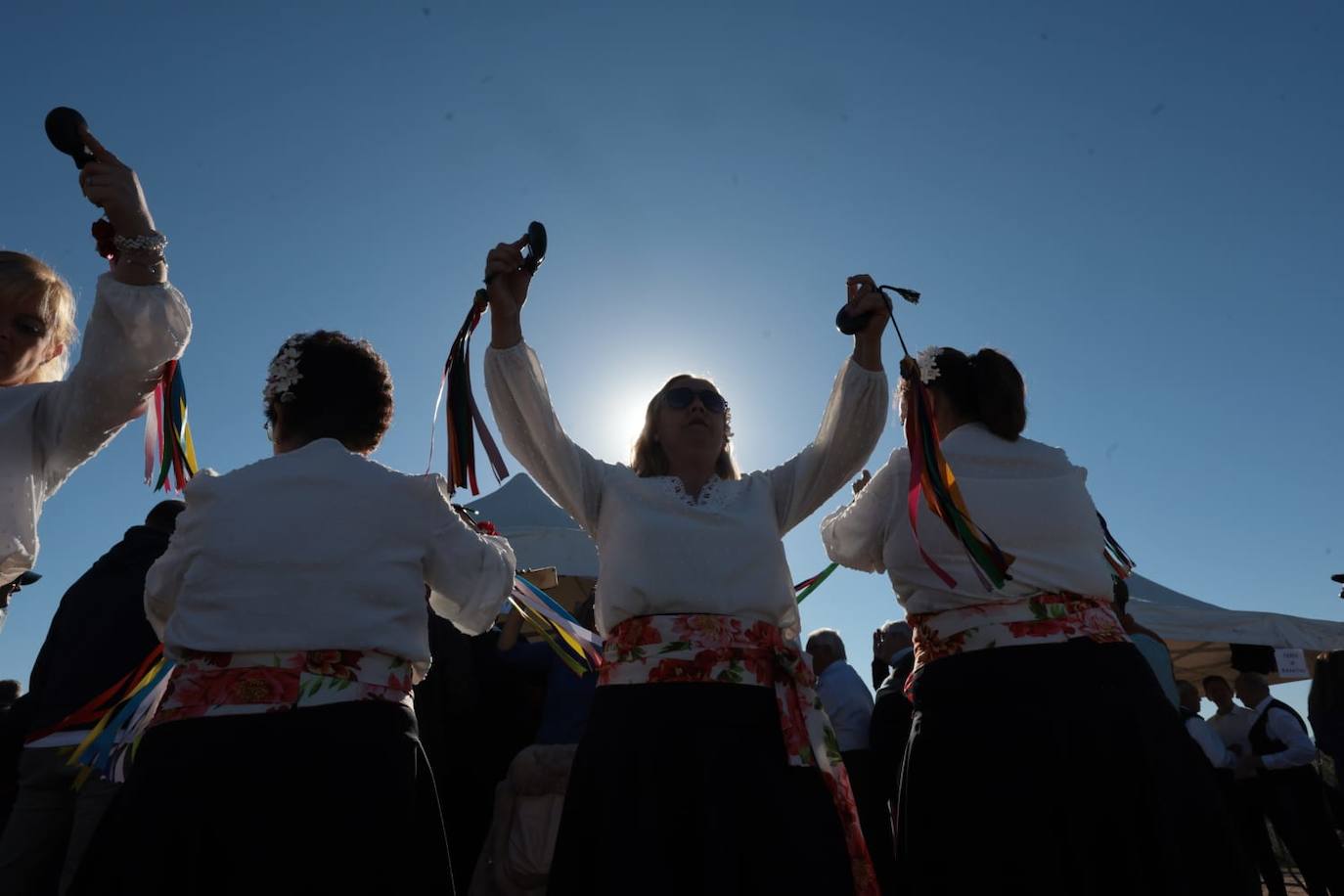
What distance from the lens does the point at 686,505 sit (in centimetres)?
226

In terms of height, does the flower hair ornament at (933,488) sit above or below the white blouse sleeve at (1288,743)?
above

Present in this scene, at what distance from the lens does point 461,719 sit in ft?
14.4

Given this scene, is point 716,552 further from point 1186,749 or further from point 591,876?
point 1186,749

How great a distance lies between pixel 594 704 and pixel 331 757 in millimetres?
636

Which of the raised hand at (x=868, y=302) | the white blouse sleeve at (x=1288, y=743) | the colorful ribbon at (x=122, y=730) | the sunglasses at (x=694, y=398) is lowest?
the white blouse sleeve at (x=1288, y=743)

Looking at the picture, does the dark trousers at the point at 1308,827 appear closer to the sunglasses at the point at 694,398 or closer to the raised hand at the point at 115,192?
the sunglasses at the point at 694,398

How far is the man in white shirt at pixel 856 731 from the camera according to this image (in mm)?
4828

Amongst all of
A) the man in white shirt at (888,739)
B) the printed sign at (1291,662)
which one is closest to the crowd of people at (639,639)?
the man in white shirt at (888,739)

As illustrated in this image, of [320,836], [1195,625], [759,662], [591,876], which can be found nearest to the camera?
[320,836]

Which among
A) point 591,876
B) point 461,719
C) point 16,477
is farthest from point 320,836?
point 461,719

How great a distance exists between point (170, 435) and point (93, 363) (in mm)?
658

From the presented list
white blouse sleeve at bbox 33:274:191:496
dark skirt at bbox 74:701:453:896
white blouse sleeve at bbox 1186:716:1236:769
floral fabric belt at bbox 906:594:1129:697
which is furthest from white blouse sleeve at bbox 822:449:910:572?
white blouse sleeve at bbox 1186:716:1236:769

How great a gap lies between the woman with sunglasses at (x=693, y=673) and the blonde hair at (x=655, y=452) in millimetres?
86

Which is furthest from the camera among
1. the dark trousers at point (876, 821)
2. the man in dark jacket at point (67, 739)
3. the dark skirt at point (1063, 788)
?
the dark trousers at point (876, 821)
